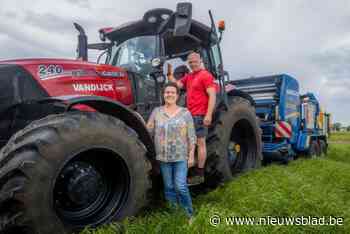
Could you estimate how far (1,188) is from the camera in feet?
A: 7.10

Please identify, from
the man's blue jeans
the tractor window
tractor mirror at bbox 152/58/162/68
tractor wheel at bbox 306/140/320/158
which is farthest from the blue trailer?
the man's blue jeans

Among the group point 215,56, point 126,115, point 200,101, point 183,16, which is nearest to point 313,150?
point 215,56

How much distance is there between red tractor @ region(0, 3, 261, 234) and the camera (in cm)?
223

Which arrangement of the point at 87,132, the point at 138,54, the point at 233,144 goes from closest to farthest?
the point at 87,132, the point at 138,54, the point at 233,144

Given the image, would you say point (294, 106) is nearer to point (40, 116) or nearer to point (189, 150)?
point (189, 150)

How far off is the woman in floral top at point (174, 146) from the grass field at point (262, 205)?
0.22 m

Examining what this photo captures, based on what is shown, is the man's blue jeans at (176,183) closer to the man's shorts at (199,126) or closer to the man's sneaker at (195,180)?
the man's sneaker at (195,180)

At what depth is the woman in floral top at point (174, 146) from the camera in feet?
9.82

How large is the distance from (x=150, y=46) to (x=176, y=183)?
6.16ft

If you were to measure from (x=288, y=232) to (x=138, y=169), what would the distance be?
148cm

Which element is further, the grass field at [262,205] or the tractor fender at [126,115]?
the tractor fender at [126,115]

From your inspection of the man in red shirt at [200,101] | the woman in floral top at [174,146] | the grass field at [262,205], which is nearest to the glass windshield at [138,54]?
the man in red shirt at [200,101]

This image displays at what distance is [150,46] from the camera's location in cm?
400

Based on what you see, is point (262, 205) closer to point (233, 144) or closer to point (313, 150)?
point (233, 144)
